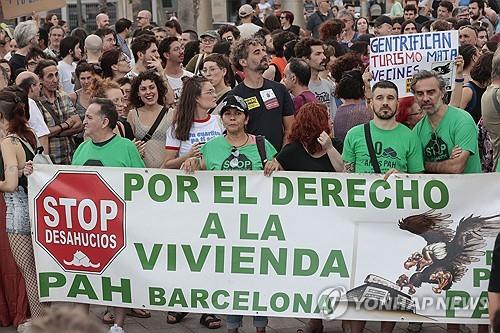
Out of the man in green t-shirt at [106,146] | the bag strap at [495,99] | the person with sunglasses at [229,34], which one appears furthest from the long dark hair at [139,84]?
the person with sunglasses at [229,34]

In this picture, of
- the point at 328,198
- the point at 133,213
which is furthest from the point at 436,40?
the point at 133,213

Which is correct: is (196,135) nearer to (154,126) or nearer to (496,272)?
(154,126)

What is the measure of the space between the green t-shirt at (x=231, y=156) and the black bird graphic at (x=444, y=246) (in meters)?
1.06

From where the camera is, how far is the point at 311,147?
691cm

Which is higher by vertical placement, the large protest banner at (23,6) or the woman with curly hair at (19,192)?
the large protest banner at (23,6)

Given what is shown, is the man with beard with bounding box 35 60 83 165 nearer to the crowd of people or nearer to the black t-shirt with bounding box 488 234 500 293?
the crowd of people

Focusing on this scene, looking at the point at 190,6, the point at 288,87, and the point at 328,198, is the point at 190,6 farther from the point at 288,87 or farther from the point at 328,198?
the point at 328,198

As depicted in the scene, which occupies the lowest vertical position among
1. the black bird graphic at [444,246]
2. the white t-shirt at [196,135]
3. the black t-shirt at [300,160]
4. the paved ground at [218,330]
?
the paved ground at [218,330]

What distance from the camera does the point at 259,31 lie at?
13438mm

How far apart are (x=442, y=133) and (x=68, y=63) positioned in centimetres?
641

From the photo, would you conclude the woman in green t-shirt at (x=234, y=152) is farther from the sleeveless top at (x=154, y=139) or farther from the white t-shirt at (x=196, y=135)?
the sleeveless top at (x=154, y=139)

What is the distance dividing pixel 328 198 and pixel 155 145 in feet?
5.51

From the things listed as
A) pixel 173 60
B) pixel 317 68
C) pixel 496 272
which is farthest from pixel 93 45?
pixel 496 272

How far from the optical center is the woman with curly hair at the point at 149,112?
7.82 meters
